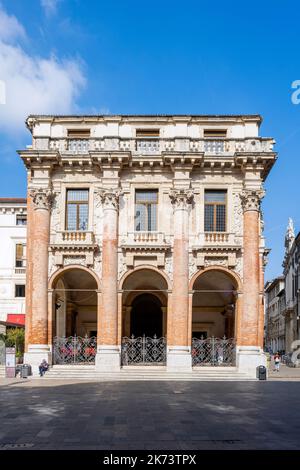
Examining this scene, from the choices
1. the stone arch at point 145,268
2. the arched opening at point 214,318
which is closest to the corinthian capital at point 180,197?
the stone arch at point 145,268

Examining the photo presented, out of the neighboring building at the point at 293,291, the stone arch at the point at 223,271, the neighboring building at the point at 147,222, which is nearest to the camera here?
the neighboring building at the point at 147,222

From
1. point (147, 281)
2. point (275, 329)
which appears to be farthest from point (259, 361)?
point (275, 329)

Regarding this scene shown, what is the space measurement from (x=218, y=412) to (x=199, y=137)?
1858 cm

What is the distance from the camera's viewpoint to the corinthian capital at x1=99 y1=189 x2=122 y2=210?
98.3 feet

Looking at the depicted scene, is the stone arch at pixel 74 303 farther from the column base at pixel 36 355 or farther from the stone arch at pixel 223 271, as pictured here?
the stone arch at pixel 223 271

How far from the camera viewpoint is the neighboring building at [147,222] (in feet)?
95.7

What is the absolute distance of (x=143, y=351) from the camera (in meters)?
29.7

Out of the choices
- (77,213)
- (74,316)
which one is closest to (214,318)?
(74,316)

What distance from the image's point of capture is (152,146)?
1216 inches

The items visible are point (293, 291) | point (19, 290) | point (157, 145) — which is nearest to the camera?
point (157, 145)

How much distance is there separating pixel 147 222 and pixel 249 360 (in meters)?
9.77

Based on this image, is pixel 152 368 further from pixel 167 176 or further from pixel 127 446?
pixel 127 446

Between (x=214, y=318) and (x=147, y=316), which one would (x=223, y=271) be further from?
(x=214, y=318)

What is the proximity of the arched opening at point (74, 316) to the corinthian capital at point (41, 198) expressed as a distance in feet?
13.1
